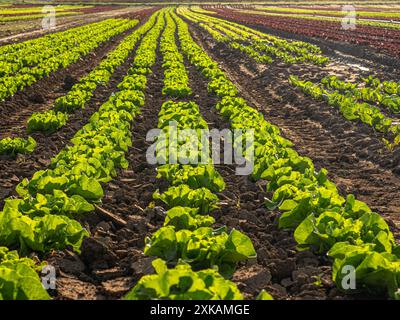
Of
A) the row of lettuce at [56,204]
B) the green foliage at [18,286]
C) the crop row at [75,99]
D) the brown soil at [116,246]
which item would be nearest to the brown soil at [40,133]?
the crop row at [75,99]

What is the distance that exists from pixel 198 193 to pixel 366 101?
8929mm

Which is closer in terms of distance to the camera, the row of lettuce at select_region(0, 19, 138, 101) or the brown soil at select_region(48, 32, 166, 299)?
the brown soil at select_region(48, 32, 166, 299)

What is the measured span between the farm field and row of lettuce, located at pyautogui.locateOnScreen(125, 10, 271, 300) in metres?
0.01

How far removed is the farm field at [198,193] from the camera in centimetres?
481

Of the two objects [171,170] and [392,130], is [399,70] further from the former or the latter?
[171,170]

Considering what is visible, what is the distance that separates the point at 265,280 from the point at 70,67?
1572 cm

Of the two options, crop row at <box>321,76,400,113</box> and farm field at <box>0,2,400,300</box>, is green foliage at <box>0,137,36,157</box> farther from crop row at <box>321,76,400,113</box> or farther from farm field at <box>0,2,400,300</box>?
crop row at <box>321,76,400,113</box>

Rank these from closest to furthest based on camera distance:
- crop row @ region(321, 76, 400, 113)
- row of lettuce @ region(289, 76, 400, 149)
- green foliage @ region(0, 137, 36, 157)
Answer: green foliage @ region(0, 137, 36, 157)
row of lettuce @ region(289, 76, 400, 149)
crop row @ region(321, 76, 400, 113)

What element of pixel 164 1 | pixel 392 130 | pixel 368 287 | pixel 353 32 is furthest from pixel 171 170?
pixel 164 1

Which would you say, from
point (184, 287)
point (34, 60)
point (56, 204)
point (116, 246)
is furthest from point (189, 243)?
point (34, 60)

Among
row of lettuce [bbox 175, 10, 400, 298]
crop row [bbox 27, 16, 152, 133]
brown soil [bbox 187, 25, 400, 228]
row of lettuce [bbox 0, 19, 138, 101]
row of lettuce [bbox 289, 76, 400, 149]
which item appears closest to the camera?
row of lettuce [bbox 175, 10, 400, 298]

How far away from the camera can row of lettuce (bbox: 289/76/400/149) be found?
10879 mm

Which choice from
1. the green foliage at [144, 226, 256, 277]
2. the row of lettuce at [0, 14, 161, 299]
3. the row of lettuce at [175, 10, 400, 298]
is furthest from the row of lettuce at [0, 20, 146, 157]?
the green foliage at [144, 226, 256, 277]

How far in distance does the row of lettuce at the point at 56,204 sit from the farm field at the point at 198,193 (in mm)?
16
